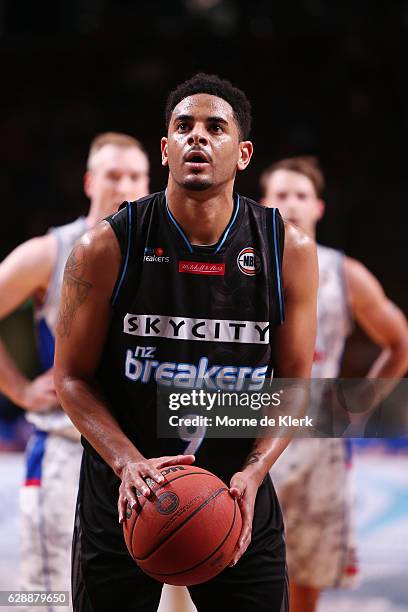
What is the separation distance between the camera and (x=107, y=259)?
228 cm

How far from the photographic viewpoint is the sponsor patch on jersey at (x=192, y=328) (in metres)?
2.32

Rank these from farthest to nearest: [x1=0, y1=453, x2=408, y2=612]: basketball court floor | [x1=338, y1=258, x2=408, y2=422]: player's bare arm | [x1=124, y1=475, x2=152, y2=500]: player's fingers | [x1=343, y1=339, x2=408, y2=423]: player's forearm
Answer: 1. [x1=338, y1=258, x2=408, y2=422]: player's bare arm
2. [x1=0, y1=453, x2=408, y2=612]: basketball court floor
3. [x1=343, y1=339, x2=408, y2=423]: player's forearm
4. [x1=124, y1=475, x2=152, y2=500]: player's fingers

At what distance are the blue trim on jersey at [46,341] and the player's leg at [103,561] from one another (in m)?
1.20

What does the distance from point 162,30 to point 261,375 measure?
21.7 ft

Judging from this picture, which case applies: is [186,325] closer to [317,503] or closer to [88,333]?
[88,333]

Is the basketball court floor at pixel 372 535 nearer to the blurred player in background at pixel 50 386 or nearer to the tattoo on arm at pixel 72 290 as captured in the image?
the blurred player in background at pixel 50 386

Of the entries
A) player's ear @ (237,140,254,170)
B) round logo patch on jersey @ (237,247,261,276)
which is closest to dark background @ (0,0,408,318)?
player's ear @ (237,140,254,170)

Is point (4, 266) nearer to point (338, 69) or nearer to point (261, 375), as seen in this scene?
point (261, 375)

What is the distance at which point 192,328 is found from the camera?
234 cm

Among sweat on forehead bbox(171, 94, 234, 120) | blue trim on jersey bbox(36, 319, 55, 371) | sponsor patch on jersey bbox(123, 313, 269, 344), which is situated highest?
sweat on forehead bbox(171, 94, 234, 120)

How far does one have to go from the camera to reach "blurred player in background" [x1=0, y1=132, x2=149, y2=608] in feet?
11.0

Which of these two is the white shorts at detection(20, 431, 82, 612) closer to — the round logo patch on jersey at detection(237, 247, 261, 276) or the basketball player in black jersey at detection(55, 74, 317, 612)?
the basketball player in black jersey at detection(55, 74, 317, 612)

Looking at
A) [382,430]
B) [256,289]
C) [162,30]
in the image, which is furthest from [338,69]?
[256,289]

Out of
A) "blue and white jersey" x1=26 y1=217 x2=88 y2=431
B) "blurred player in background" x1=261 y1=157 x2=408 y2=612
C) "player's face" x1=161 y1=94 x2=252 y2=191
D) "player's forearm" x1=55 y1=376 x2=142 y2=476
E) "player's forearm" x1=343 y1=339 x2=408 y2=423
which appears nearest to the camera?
"player's forearm" x1=55 y1=376 x2=142 y2=476
